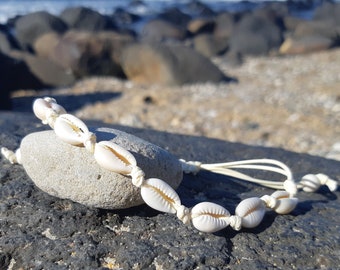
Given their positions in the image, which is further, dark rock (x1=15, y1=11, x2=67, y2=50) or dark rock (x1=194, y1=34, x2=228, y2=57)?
dark rock (x1=15, y1=11, x2=67, y2=50)

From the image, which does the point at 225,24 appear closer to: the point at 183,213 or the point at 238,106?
the point at 238,106

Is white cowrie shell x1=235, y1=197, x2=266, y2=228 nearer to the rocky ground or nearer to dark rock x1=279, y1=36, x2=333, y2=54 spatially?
the rocky ground

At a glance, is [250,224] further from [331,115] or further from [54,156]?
[331,115]

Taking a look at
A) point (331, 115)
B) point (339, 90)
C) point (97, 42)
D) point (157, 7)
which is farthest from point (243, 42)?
point (157, 7)

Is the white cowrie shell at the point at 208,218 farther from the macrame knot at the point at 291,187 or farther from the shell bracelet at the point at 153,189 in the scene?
the macrame knot at the point at 291,187

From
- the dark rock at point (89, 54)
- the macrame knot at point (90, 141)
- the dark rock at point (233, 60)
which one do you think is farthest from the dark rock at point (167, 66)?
the macrame knot at point (90, 141)

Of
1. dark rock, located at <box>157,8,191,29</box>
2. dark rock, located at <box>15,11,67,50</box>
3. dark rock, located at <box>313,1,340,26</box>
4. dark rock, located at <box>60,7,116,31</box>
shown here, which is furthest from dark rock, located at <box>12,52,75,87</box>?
dark rock, located at <box>313,1,340,26</box>

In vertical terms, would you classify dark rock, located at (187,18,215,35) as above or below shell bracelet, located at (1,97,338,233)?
below
